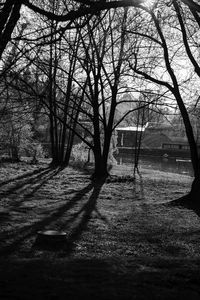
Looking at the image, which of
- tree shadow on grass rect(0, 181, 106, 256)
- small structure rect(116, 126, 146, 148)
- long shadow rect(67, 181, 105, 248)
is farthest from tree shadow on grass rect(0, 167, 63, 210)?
small structure rect(116, 126, 146, 148)

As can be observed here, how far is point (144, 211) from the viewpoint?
34.7ft

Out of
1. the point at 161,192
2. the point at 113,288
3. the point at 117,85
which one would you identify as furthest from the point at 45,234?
the point at 117,85

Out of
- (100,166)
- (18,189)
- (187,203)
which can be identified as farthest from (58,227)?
(100,166)

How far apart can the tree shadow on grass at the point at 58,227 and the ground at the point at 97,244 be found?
0.02 m

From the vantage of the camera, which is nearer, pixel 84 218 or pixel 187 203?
pixel 84 218

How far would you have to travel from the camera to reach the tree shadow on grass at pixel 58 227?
6276 millimetres

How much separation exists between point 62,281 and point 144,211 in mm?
7066

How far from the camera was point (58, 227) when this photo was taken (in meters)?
8.11

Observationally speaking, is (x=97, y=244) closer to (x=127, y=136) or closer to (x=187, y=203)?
(x=187, y=203)

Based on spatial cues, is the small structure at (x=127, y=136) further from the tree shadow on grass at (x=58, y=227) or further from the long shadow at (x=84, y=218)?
the tree shadow on grass at (x=58, y=227)

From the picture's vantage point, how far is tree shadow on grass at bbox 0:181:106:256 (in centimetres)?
628

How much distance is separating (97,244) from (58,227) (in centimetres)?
152

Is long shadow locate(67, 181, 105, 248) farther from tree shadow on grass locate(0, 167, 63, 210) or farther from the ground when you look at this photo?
tree shadow on grass locate(0, 167, 63, 210)

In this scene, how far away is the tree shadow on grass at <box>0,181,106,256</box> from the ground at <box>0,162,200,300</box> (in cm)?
2
